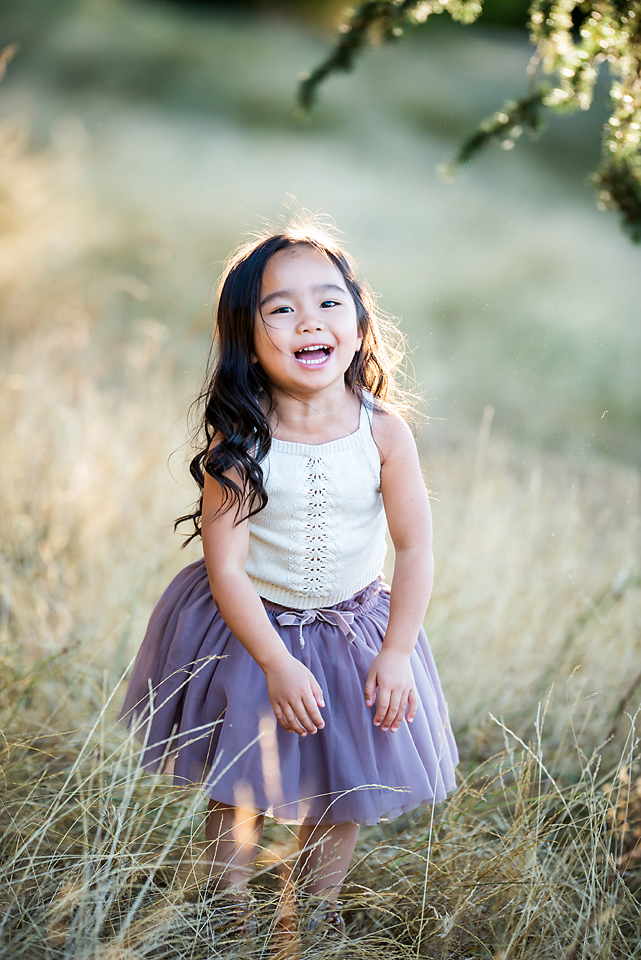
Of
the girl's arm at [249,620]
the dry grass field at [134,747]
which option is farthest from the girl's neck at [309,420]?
the dry grass field at [134,747]

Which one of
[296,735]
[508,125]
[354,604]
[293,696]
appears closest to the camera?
[293,696]

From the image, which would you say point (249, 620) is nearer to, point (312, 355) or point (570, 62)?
point (312, 355)

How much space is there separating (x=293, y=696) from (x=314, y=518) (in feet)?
1.11

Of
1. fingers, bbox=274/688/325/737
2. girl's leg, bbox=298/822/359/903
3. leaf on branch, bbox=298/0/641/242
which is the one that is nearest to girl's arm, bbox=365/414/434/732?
fingers, bbox=274/688/325/737

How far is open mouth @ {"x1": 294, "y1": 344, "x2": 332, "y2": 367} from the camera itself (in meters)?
1.47

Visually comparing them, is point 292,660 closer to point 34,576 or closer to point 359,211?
point 34,576

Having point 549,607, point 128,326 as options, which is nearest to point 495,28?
point 128,326

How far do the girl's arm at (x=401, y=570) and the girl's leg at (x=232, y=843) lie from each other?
337mm

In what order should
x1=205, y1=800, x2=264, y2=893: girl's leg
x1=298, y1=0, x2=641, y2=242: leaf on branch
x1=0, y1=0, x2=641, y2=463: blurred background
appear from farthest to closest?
x1=0, y1=0, x2=641, y2=463: blurred background
x1=298, y1=0, x2=641, y2=242: leaf on branch
x1=205, y1=800, x2=264, y2=893: girl's leg

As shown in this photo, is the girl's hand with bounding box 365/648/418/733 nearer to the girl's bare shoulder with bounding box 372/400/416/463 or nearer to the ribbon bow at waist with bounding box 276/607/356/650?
the ribbon bow at waist with bounding box 276/607/356/650

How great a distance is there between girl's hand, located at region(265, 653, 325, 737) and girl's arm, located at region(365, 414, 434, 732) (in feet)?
0.35

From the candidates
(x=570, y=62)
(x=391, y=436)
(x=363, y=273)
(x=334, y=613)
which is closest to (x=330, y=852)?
(x=334, y=613)

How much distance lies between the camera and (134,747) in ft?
7.30

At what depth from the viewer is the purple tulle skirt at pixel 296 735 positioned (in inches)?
56.6
